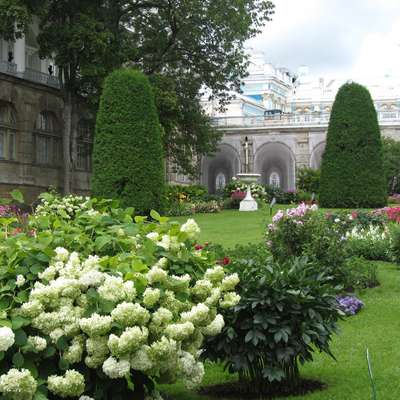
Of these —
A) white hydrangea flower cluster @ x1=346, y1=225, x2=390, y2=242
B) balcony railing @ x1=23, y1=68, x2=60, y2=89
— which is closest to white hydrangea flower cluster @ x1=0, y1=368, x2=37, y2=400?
white hydrangea flower cluster @ x1=346, y1=225, x2=390, y2=242

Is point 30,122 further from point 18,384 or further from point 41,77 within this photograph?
point 18,384

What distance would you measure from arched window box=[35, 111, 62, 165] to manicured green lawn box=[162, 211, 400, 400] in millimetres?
20628

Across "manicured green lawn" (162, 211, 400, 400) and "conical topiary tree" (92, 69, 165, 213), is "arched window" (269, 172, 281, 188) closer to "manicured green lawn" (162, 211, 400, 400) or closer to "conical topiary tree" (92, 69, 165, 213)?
"conical topiary tree" (92, 69, 165, 213)

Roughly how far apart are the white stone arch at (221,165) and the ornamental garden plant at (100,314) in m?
44.2

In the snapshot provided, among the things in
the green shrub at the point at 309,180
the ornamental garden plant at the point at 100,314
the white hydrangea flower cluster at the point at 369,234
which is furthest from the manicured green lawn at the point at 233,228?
the green shrub at the point at 309,180

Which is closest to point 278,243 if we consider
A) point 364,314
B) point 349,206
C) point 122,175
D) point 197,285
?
point 364,314

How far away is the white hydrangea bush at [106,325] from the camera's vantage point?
3.64 m

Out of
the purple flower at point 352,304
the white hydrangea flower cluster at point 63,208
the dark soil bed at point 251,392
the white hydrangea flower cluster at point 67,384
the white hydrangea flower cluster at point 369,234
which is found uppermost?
the white hydrangea flower cluster at point 63,208

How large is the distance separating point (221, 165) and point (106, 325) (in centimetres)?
5249

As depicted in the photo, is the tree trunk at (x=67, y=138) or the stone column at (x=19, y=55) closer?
the tree trunk at (x=67, y=138)

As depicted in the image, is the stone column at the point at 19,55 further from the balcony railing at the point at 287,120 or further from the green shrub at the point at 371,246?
the balcony railing at the point at 287,120

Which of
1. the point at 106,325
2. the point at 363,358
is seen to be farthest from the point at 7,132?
the point at 106,325

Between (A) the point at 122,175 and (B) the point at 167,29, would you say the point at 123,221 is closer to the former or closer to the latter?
(A) the point at 122,175

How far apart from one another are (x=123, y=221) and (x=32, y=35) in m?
26.8
